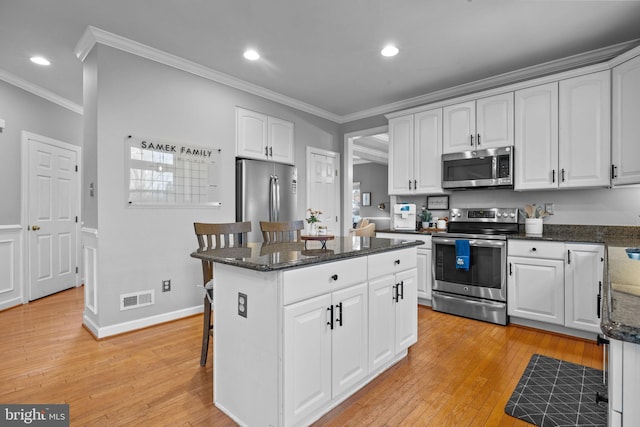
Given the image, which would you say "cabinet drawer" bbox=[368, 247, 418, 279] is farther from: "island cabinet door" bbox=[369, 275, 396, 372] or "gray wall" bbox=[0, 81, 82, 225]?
"gray wall" bbox=[0, 81, 82, 225]

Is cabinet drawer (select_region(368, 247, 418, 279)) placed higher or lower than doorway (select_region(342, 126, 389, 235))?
lower

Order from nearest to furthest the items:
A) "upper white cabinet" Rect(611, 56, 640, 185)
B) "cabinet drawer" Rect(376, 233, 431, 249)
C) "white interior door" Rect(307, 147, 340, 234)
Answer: "upper white cabinet" Rect(611, 56, 640, 185)
"cabinet drawer" Rect(376, 233, 431, 249)
"white interior door" Rect(307, 147, 340, 234)

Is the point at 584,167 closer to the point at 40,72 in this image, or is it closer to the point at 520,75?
the point at 520,75

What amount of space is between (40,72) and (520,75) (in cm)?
532

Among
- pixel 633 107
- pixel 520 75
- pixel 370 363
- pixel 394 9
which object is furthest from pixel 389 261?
pixel 520 75

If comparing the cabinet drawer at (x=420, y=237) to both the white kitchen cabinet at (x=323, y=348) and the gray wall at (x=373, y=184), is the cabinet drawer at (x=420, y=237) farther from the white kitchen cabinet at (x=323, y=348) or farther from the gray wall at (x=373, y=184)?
the gray wall at (x=373, y=184)

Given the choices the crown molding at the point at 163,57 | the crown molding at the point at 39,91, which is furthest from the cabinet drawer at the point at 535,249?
the crown molding at the point at 39,91

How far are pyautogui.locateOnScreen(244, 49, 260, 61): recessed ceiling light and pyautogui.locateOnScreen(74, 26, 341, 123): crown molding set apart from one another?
52 centimetres

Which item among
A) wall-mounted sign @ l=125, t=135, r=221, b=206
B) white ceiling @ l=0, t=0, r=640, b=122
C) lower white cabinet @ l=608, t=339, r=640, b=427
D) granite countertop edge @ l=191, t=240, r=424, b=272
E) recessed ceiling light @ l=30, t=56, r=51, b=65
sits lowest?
lower white cabinet @ l=608, t=339, r=640, b=427

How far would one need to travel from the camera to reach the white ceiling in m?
2.53

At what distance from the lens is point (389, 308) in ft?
7.39

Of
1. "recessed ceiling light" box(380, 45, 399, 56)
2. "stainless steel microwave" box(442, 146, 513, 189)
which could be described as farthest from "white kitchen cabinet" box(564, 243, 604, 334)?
"recessed ceiling light" box(380, 45, 399, 56)

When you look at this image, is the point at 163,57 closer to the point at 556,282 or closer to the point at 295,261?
the point at 295,261

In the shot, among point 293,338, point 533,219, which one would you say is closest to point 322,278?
point 293,338
